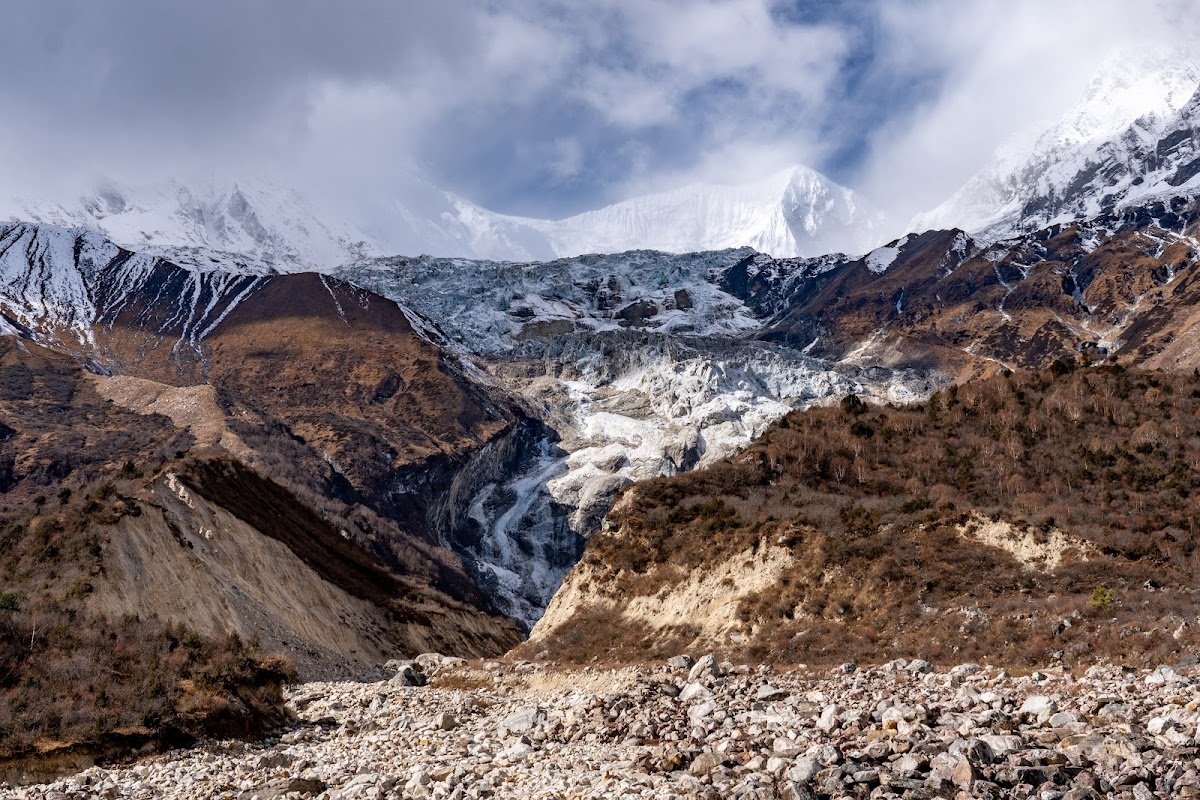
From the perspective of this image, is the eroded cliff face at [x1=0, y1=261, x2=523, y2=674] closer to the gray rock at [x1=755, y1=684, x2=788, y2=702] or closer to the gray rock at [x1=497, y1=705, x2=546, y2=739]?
the gray rock at [x1=497, y1=705, x2=546, y2=739]

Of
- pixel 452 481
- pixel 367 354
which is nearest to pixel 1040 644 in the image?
pixel 452 481

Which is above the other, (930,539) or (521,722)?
(930,539)

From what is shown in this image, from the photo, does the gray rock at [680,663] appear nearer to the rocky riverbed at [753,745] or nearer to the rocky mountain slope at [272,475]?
the rocky riverbed at [753,745]

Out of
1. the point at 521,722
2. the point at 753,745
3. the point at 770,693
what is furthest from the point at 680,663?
the point at 753,745

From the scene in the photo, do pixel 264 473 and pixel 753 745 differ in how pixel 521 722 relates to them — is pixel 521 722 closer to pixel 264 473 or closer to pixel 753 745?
pixel 753 745

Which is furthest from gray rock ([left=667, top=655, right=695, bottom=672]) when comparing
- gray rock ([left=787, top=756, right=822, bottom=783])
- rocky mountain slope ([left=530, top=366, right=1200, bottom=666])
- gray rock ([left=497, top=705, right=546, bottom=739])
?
gray rock ([left=787, top=756, right=822, bottom=783])

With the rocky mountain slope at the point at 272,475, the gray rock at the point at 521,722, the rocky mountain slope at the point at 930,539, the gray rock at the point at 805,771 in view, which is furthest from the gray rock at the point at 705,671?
the rocky mountain slope at the point at 272,475
